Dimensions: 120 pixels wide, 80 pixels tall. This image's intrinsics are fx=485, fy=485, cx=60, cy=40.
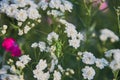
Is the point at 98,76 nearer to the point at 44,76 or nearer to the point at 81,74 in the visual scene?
the point at 81,74

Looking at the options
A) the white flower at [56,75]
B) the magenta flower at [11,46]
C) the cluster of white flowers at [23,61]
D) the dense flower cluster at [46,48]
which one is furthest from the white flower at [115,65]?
the magenta flower at [11,46]

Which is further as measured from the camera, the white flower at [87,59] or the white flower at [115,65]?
the white flower at [87,59]

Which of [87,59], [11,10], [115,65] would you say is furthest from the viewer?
[11,10]

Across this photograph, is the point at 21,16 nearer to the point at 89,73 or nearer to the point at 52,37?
the point at 52,37

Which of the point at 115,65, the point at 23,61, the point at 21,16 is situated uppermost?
the point at 21,16

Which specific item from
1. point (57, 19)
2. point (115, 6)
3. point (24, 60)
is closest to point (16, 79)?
point (24, 60)

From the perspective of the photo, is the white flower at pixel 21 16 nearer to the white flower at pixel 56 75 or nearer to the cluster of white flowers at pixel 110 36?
the white flower at pixel 56 75

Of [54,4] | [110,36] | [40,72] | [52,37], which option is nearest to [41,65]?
[40,72]

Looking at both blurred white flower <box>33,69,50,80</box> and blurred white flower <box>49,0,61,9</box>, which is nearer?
blurred white flower <box>33,69,50,80</box>

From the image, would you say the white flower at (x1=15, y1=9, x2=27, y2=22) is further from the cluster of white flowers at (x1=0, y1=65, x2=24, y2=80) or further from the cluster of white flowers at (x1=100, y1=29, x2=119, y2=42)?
the cluster of white flowers at (x1=100, y1=29, x2=119, y2=42)

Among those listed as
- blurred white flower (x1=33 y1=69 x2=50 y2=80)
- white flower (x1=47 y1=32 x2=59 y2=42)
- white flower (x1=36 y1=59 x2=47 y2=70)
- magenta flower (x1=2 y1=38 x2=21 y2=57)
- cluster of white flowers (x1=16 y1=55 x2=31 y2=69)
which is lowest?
blurred white flower (x1=33 y1=69 x2=50 y2=80)

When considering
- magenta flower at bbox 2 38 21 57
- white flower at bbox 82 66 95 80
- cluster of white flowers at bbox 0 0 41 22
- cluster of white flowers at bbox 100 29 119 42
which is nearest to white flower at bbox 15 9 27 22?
cluster of white flowers at bbox 0 0 41 22

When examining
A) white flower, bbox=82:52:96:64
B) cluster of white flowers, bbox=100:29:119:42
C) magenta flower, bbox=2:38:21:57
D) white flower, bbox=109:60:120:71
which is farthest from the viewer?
cluster of white flowers, bbox=100:29:119:42
